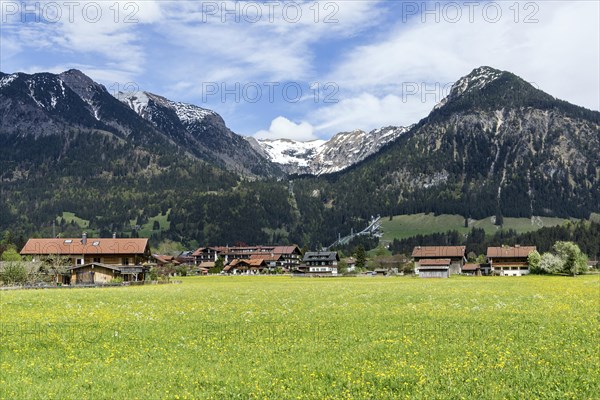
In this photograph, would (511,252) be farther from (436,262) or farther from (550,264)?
(550,264)

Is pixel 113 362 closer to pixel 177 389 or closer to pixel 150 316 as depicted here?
pixel 177 389

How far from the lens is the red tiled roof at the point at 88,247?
121875 mm

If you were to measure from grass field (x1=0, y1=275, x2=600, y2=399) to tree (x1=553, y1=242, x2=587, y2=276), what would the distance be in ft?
378

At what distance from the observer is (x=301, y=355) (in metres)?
18.9

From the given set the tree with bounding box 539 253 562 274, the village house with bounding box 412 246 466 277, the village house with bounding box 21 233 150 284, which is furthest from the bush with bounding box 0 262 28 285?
the village house with bounding box 412 246 466 277

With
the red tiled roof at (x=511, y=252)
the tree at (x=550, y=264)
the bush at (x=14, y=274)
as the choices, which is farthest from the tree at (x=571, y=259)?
the bush at (x=14, y=274)

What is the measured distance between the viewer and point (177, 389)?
14.8 metres

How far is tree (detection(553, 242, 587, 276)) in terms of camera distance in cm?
13475

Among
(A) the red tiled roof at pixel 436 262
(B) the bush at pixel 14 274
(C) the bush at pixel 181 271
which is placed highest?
(B) the bush at pixel 14 274

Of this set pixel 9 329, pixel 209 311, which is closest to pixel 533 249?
pixel 209 311

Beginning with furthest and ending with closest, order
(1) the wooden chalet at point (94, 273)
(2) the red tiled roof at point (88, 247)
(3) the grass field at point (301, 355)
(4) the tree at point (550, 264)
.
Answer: (4) the tree at point (550, 264), (2) the red tiled roof at point (88, 247), (1) the wooden chalet at point (94, 273), (3) the grass field at point (301, 355)

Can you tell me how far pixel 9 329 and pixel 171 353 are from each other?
35.2ft

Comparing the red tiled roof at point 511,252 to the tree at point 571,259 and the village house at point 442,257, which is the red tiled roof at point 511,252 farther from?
the tree at point 571,259

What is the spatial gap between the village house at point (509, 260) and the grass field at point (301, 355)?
16280 centimetres
